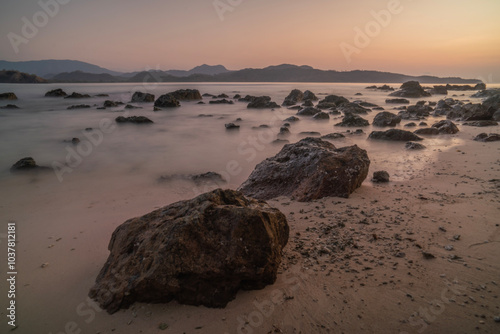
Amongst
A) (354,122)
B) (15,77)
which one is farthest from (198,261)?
(15,77)

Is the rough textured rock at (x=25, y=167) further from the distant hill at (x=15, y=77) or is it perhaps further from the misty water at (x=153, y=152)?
the distant hill at (x=15, y=77)

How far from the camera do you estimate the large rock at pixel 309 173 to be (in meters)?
5.02

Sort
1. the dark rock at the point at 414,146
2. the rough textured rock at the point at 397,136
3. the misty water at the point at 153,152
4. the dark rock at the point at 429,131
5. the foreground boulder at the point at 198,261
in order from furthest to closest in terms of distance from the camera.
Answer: the dark rock at the point at 429,131
the rough textured rock at the point at 397,136
the dark rock at the point at 414,146
the misty water at the point at 153,152
the foreground boulder at the point at 198,261

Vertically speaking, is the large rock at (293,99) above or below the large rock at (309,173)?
below

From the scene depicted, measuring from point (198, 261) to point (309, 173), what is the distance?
3236mm

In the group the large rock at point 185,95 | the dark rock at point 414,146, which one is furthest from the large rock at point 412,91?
the dark rock at point 414,146

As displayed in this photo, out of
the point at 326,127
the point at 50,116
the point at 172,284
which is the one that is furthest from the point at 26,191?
the point at 50,116

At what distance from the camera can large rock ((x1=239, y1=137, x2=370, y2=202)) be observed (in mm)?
5023

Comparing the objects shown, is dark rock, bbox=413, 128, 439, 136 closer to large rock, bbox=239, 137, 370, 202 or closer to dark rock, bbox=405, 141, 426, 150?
dark rock, bbox=405, 141, 426, 150

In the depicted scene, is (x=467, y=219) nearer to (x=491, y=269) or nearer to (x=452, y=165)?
(x=491, y=269)

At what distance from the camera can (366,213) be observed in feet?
13.7

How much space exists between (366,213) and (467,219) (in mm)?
1287

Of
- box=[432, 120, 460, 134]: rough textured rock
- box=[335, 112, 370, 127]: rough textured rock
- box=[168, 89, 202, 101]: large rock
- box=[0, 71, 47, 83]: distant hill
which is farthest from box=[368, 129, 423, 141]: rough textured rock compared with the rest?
box=[0, 71, 47, 83]: distant hill

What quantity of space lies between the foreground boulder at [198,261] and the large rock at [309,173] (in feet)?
7.58
